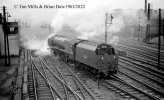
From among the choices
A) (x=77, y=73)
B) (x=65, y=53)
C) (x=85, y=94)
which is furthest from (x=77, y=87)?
(x=65, y=53)

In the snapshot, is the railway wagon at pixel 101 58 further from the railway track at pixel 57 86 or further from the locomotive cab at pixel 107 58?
the railway track at pixel 57 86

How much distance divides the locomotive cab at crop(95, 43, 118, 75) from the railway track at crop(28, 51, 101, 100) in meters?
2.32

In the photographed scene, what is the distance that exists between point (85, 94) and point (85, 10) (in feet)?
64.9

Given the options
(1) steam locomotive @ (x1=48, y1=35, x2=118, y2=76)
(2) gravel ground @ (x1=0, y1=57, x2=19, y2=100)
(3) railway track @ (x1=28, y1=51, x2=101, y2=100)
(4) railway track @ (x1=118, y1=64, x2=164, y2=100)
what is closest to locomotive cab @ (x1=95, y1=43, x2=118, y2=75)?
(1) steam locomotive @ (x1=48, y1=35, x2=118, y2=76)

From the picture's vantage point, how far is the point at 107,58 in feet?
54.9

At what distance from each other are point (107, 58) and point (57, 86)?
4361 mm

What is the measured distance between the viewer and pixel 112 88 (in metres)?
14.8

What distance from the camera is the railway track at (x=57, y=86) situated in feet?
43.6

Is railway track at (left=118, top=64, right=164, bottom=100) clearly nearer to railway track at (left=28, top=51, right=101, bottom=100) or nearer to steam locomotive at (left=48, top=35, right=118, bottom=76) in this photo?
steam locomotive at (left=48, top=35, right=118, bottom=76)

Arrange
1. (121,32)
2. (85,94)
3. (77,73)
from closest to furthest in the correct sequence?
(85,94)
(77,73)
(121,32)

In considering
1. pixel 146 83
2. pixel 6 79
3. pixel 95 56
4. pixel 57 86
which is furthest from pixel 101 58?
pixel 6 79

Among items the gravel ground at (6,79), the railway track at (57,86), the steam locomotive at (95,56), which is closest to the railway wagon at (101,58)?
the steam locomotive at (95,56)

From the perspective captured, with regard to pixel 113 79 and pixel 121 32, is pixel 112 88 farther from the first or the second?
pixel 121 32

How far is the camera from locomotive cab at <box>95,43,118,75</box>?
16.5m
